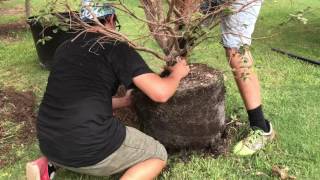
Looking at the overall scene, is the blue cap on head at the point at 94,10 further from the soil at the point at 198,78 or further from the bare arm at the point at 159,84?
the soil at the point at 198,78

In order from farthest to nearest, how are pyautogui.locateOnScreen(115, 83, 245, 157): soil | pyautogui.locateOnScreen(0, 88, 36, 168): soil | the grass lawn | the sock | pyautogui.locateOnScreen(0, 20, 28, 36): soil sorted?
pyautogui.locateOnScreen(0, 20, 28, 36): soil, pyautogui.locateOnScreen(0, 88, 36, 168): soil, the sock, pyautogui.locateOnScreen(115, 83, 245, 157): soil, the grass lawn

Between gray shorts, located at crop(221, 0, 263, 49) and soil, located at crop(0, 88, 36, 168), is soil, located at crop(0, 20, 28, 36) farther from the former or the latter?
gray shorts, located at crop(221, 0, 263, 49)

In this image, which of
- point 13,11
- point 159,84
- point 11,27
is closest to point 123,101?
point 159,84

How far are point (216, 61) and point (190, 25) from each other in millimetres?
2598

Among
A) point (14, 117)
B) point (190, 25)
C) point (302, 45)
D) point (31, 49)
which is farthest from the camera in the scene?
point (31, 49)

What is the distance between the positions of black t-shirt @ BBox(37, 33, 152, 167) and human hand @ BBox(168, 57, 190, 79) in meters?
0.28

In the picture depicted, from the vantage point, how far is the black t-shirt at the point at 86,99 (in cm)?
290

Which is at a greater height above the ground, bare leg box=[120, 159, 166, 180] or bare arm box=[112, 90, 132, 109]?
bare arm box=[112, 90, 132, 109]

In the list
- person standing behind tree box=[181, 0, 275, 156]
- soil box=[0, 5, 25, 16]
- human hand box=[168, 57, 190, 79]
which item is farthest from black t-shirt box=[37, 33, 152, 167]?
soil box=[0, 5, 25, 16]

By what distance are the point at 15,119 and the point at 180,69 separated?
1729 millimetres

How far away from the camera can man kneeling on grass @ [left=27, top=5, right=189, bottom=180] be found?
2906 mm

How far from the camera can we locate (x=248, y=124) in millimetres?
3789

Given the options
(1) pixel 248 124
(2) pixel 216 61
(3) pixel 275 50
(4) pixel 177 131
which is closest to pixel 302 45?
(3) pixel 275 50

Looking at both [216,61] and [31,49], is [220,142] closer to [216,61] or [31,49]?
[216,61]
